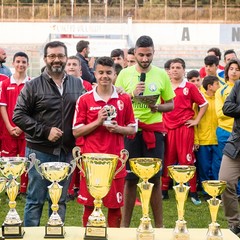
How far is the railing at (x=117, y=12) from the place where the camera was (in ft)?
107

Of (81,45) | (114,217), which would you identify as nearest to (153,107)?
(114,217)

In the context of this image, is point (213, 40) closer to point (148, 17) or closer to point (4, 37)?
point (148, 17)

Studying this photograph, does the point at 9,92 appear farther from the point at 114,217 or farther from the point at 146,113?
the point at 114,217

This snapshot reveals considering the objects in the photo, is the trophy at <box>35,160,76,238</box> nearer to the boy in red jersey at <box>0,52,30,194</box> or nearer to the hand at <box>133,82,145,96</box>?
the hand at <box>133,82,145,96</box>

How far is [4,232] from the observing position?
3127 mm

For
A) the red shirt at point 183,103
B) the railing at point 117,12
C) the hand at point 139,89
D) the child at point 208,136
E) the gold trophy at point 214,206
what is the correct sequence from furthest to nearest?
the railing at point 117,12
the child at point 208,136
the red shirt at point 183,103
the hand at point 139,89
the gold trophy at point 214,206

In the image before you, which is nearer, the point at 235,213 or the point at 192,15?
the point at 235,213

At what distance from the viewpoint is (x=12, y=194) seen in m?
3.23

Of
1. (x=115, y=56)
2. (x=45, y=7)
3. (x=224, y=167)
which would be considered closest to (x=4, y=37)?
(x=45, y=7)

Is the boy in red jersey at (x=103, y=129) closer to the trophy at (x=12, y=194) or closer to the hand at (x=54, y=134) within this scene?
the hand at (x=54, y=134)

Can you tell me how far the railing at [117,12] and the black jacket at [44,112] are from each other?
28.3 meters

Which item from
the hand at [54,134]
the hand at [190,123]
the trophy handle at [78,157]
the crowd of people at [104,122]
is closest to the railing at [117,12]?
the hand at [190,123]

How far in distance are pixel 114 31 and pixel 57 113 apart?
1055 inches

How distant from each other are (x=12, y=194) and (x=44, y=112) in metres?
1.30
